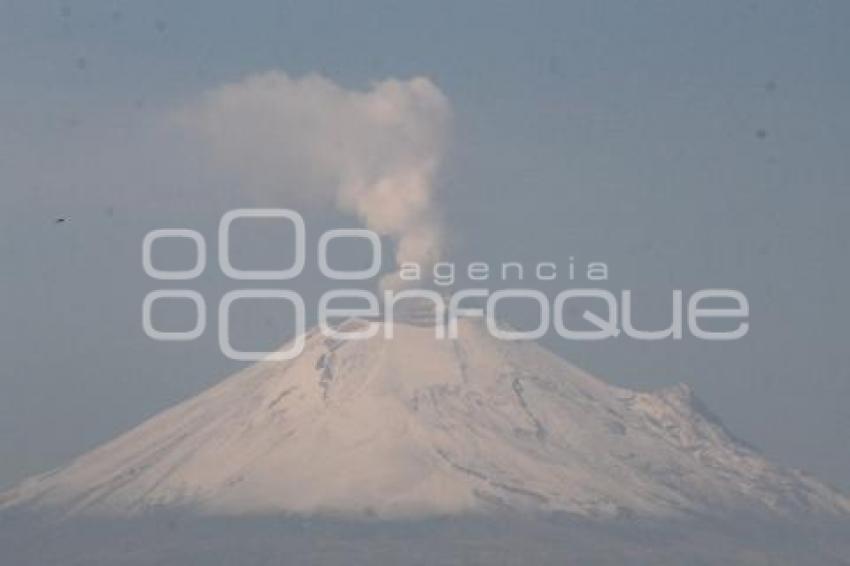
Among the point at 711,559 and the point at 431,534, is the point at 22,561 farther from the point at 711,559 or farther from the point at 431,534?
the point at 711,559

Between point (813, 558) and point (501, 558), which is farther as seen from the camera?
point (813, 558)

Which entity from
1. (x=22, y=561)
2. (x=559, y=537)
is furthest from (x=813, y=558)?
(x=22, y=561)

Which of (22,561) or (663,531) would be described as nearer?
(22,561)

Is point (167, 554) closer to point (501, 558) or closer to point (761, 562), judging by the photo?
point (501, 558)

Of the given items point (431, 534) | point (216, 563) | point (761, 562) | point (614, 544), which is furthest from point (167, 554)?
point (761, 562)

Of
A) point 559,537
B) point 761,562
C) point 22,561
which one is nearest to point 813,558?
point 761,562

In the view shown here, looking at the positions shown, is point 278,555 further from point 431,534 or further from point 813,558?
point 813,558
